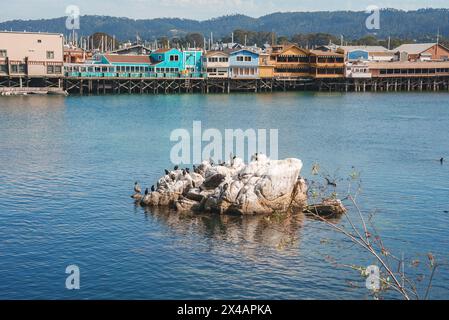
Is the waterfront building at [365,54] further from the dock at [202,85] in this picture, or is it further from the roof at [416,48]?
the dock at [202,85]

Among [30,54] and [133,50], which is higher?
[133,50]

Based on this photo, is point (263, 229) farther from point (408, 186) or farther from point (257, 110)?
point (257, 110)

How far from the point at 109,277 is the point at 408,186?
21.3 meters

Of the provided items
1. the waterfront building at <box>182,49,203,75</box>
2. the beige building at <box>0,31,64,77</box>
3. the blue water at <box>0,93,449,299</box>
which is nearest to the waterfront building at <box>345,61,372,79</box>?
the waterfront building at <box>182,49,203,75</box>

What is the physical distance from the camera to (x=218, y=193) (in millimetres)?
32156

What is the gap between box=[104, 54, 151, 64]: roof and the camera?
356 feet

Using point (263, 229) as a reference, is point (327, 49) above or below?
above

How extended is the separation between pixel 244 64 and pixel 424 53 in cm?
4669

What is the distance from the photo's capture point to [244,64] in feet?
371

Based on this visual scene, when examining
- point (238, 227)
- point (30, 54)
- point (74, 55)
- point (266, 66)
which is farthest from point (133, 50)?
point (238, 227)

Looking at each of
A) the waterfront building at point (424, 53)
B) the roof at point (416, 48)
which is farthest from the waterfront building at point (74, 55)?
the roof at point (416, 48)

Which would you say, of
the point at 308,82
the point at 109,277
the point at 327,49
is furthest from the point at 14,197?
the point at 327,49

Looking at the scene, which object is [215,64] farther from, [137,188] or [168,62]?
[137,188]

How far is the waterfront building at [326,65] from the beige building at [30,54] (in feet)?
148
